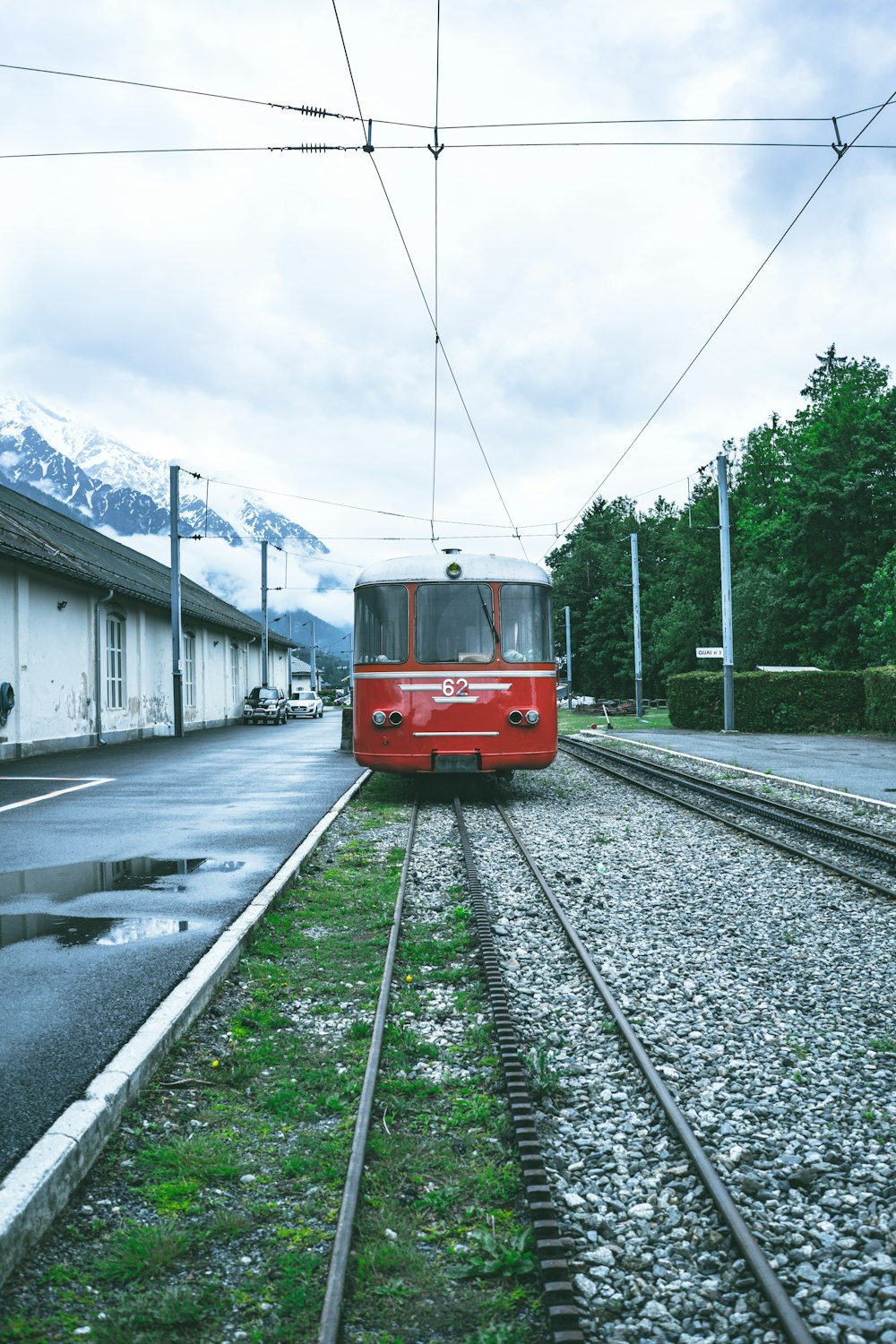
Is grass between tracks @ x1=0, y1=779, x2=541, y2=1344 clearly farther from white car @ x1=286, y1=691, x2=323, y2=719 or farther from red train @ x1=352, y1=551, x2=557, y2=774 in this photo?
white car @ x1=286, y1=691, x2=323, y2=719

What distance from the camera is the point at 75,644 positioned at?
27.0m

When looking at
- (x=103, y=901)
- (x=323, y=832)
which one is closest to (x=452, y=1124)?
(x=103, y=901)

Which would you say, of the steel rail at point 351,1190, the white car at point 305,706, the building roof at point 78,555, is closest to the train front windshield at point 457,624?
the steel rail at point 351,1190

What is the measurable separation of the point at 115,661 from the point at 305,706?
85.2 ft

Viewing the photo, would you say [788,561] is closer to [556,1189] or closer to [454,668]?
[454,668]

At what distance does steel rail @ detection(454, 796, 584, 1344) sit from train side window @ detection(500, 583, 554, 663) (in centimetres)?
784

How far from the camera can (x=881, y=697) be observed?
95.7 ft

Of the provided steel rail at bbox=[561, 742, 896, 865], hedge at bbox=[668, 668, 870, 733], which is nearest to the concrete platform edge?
steel rail at bbox=[561, 742, 896, 865]

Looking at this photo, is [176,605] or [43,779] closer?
[43,779]

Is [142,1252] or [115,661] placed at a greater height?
[115,661]

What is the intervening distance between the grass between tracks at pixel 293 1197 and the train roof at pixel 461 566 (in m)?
8.53

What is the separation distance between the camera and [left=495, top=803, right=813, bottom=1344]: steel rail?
2715 millimetres

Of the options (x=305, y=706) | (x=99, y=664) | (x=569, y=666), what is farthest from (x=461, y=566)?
(x=569, y=666)

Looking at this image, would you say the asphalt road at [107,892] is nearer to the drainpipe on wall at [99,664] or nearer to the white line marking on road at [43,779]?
the white line marking on road at [43,779]
